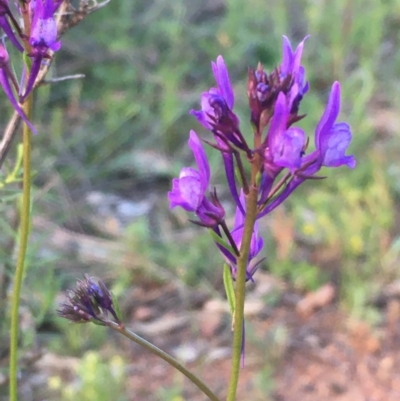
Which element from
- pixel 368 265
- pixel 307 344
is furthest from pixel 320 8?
pixel 307 344

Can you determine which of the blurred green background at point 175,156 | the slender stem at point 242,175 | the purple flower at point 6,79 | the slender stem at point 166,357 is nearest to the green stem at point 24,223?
the purple flower at point 6,79

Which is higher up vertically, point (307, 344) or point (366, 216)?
point (366, 216)

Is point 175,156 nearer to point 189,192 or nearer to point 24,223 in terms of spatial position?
point 24,223

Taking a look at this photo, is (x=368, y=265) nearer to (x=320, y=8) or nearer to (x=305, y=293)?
(x=305, y=293)

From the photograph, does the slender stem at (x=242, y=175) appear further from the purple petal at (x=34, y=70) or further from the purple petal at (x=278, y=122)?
the purple petal at (x=34, y=70)

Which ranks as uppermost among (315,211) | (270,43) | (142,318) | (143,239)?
(270,43)

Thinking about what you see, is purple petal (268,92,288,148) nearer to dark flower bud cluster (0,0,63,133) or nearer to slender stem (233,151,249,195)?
slender stem (233,151,249,195)

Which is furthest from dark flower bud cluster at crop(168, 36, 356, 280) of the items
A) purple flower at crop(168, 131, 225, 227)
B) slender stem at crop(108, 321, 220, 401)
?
slender stem at crop(108, 321, 220, 401)
